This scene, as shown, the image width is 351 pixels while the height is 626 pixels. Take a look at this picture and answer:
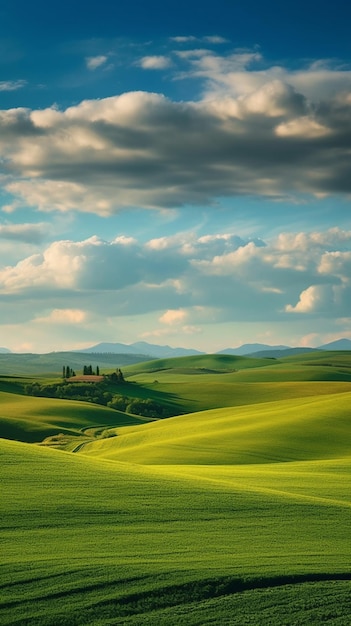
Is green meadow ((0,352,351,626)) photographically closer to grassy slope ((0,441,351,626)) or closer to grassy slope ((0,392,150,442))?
grassy slope ((0,441,351,626))

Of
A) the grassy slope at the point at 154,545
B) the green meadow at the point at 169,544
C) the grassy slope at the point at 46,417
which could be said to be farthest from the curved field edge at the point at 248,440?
the grassy slope at the point at 154,545

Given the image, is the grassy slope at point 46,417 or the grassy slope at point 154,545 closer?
the grassy slope at point 154,545

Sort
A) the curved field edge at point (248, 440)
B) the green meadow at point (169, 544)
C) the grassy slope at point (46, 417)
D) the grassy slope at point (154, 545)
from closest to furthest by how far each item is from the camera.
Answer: the green meadow at point (169, 544)
the grassy slope at point (154, 545)
the curved field edge at point (248, 440)
the grassy slope at point (46, 417)

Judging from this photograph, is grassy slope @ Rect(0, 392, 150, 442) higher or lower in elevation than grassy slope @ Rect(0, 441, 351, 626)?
lower

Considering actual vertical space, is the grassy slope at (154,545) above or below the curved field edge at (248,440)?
above

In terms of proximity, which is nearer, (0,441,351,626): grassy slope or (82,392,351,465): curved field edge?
(0,441,351,626): grassy slope

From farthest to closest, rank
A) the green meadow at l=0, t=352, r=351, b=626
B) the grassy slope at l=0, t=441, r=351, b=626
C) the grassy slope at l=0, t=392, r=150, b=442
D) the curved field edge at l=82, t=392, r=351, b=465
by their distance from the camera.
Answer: the grassy slope at l=0, t=392, r=150, b=442, the curved field edge at l=82, t=392, r=351, b=465, the grassy slope at l=0, t=441, r=351, b=626, the green meadow at l=0, t=352, r=351, b=626

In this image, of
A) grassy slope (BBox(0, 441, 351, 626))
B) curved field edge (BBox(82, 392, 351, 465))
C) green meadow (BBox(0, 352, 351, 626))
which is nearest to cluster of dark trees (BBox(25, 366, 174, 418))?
curved field edge (BBox(82, 392, 351, 465))

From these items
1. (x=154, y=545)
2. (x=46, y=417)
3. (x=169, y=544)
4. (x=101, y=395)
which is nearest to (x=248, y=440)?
(x=169, y=544)

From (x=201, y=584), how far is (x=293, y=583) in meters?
2.70

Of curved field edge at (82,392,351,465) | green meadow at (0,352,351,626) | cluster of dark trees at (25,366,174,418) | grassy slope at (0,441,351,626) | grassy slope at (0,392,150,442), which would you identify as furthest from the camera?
cluster of dark trees at (25,366,174,418)

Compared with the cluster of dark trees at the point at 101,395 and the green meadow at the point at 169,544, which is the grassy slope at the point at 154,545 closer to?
the green meadow at the point at 169,544

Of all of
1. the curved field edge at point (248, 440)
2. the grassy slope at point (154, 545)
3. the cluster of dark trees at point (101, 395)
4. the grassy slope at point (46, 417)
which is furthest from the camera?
the cluster of dark trees at point (101, 395)

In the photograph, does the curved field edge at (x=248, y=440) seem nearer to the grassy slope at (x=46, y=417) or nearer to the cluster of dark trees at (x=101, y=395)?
the grassy slope at (x=46, y=417)
